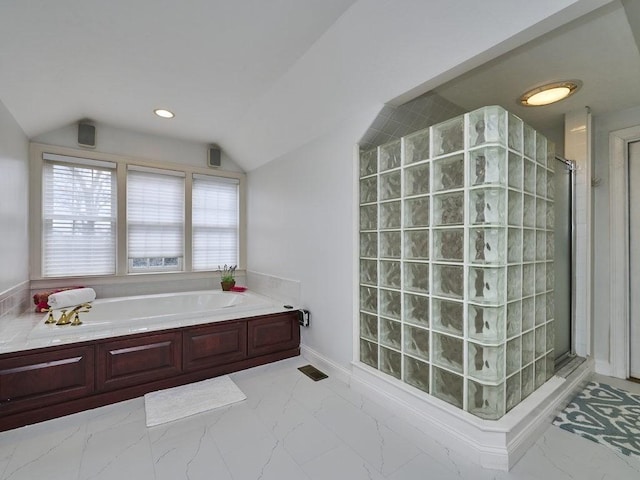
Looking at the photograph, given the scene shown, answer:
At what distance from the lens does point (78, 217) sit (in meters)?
3.17

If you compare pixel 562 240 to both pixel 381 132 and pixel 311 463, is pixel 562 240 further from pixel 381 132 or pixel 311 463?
pixel 311 463

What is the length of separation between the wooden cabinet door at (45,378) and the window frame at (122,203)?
1423mm

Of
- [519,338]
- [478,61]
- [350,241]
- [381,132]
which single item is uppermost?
[478,61]

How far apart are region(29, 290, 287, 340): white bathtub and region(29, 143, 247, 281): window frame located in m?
0.37

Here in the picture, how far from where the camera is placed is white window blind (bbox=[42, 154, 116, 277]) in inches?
119

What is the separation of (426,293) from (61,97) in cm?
322

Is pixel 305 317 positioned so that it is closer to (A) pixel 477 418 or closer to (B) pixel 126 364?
(B) pixel 126 364

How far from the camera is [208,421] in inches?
76.8

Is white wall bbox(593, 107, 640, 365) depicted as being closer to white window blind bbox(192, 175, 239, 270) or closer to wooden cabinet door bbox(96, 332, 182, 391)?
wooden cabinet door bbox(96, 332, 182, 391)

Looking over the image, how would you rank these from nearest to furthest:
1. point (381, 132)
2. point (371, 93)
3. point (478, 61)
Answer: point (478, 61), point (371, 93), point (381, 132)

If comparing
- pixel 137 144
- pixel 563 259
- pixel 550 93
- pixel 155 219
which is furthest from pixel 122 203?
pixel 563 259

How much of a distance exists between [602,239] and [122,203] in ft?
15.9

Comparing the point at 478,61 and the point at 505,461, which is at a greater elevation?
the point at 478,61

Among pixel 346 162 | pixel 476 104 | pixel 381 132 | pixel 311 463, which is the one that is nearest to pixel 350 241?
pixel 346 162
